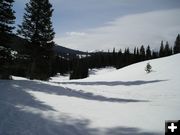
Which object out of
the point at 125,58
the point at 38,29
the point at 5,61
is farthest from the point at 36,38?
the point at 125,58

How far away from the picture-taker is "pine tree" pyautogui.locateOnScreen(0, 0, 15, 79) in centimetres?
2241

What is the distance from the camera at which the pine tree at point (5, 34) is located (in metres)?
22.4

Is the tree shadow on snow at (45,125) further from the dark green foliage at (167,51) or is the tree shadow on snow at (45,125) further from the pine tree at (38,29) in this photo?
the dark green foliage at (167,51)

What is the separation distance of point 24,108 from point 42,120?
7.43 ft

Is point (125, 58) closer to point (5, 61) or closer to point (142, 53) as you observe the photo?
point (142, 53)

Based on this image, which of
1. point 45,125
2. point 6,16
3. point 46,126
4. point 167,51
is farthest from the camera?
point 167,51

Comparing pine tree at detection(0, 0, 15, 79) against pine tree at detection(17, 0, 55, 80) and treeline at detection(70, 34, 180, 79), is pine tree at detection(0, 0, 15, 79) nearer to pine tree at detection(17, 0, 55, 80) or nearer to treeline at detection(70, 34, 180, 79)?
pine tree at detection(17, 0, 55, 80)

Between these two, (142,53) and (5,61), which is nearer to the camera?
(5,61)

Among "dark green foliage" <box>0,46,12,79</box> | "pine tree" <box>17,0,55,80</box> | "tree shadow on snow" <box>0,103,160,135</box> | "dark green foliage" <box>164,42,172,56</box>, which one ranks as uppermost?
"dark green foliage" <box>164,42,172,56</box>

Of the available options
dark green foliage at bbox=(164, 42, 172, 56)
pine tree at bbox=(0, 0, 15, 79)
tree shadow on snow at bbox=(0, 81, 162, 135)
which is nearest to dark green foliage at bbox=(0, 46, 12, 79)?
pine tree at bbox=(0, 0, 15, 79)

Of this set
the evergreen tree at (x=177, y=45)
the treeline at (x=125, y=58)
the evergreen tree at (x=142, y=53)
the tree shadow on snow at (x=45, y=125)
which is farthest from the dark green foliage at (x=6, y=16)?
the evergreen tree at (x=177, y=45)

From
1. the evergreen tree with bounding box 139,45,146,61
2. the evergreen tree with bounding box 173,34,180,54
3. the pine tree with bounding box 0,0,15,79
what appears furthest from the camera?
the evergreen tree with bounding box 173,34,180,54

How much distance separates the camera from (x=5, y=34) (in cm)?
2264

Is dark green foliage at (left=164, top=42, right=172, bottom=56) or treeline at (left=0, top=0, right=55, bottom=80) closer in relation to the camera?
treeline at (left=0, top=0, right=55, bottom=80)
